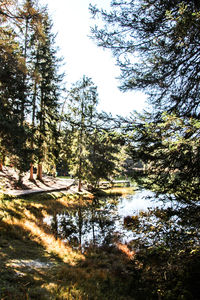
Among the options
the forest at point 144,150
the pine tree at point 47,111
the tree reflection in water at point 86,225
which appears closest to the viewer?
the forest at point 144,150

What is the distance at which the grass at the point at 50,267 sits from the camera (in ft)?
13.3

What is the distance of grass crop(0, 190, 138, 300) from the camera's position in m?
4.05

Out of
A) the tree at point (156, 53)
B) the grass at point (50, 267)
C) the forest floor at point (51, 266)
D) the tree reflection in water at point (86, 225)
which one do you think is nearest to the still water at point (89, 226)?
the tree reflection in water at point (86, 225)

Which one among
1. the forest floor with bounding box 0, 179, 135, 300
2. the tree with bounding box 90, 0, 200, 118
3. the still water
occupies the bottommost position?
the still water

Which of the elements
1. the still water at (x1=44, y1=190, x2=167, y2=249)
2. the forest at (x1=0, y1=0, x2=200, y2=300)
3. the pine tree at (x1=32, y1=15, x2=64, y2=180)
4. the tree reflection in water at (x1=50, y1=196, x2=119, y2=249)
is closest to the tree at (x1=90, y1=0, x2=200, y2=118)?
the forest at (x1=0, y1=0, x2=200, y2=300)

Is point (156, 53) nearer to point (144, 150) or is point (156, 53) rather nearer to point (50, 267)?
point (144, 150)

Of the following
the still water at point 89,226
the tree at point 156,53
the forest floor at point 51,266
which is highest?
the tree at point 156,53

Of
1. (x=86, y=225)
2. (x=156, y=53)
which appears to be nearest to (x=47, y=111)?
(x=86, y=225)

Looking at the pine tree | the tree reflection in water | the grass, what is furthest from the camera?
the pine tree

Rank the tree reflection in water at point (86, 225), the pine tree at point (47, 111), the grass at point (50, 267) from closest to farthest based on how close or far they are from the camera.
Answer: the grass at point (50, 267)
the tree reflection in water at point (86, 225)
the pine tree at point (47, 111)

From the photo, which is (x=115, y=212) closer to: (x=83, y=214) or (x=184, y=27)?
(x=83, y=214)

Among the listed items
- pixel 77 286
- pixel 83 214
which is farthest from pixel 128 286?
pixel 83 214

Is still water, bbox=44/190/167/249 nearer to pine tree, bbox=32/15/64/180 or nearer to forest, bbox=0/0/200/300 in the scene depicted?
forest, bbox=0/0/200/300

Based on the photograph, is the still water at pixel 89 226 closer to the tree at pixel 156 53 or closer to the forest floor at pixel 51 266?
the forest floor at pixel 51 266
